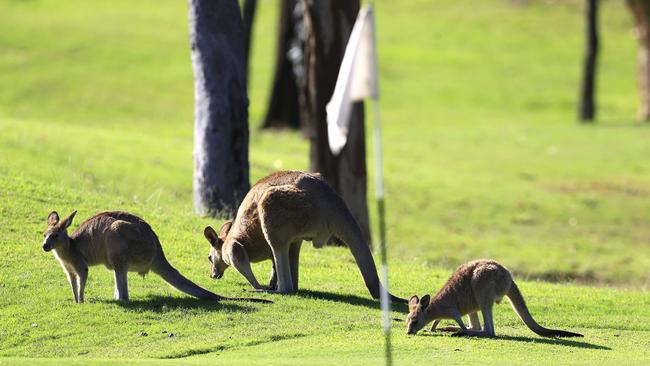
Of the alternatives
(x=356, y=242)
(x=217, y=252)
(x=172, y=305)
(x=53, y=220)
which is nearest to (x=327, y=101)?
(x=217, y=252)

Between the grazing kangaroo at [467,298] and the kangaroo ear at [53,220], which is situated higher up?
the kangaroo ear at [53,220]

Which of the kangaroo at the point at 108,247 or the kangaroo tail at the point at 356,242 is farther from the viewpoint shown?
the kangaroo tail at the point at 356,242

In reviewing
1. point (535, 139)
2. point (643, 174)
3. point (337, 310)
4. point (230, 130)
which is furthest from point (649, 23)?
point (337, 310)

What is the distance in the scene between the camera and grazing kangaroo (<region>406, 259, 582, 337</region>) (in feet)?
40.9

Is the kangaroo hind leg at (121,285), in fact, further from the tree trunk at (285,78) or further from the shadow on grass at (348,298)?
the tree trunk at (285,78)

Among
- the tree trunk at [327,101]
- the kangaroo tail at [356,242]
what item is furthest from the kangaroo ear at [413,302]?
the tree trunk at [327,101]

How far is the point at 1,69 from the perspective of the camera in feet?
168

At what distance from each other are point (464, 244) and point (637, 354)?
13881 mm

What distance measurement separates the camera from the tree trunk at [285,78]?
130 ft

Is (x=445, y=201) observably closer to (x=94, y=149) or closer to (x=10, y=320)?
(x=94, y=149)

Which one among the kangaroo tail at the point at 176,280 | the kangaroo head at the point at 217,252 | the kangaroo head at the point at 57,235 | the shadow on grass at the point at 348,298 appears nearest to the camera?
the kangaroo head at the point at 57,235

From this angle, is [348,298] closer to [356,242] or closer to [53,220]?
[356,242]

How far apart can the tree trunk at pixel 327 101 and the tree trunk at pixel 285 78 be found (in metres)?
16.1

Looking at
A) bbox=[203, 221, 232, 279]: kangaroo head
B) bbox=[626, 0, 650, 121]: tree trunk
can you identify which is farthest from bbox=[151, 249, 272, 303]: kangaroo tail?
bbox=[626, 0, 650, 121]: tree trunk
